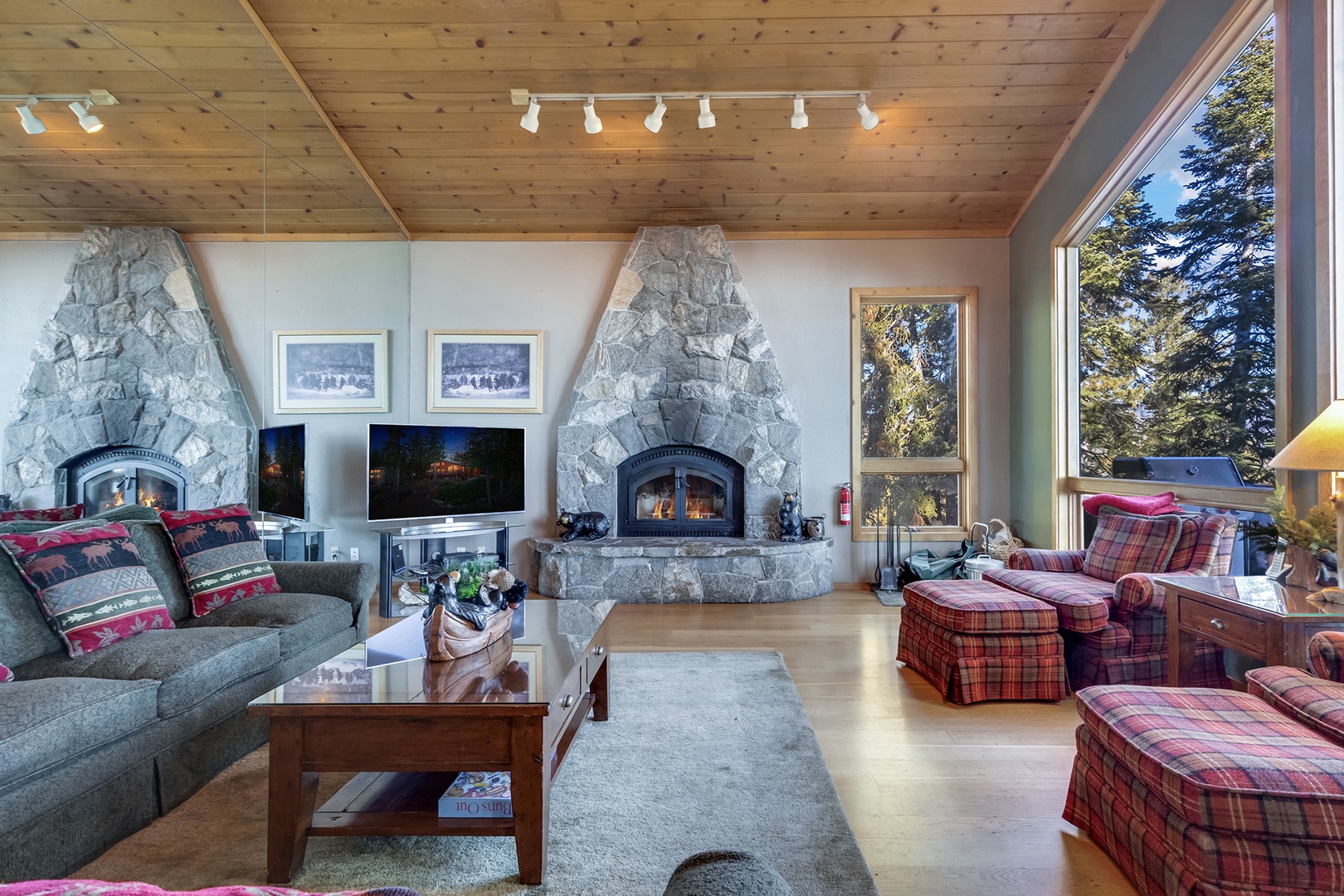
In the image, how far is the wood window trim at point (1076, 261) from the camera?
315 cm

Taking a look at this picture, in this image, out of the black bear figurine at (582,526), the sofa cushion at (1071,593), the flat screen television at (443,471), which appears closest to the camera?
the sofa cushion at (1071,593)

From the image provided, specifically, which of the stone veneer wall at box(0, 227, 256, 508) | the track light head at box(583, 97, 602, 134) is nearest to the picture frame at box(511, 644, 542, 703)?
the stone veneer wall at box(0, 227, 256, 508)

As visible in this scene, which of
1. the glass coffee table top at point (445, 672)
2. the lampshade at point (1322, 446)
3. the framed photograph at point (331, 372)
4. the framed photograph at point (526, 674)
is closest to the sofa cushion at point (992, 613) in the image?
the lampshade at point (1322, 446)

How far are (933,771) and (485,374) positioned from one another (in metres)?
4.32

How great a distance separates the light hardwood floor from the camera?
185cm

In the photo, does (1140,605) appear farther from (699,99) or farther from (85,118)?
(85,118)

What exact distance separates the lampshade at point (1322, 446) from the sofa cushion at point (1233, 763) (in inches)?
32.0

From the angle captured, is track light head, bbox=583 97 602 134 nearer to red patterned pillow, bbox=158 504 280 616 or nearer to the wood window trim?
red patterned pillow, bbox=158 504 280 616

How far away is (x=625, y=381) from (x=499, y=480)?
1200 millimetres

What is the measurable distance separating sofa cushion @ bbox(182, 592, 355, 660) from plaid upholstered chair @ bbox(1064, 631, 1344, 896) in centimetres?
270

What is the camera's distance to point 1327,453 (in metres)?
2.20

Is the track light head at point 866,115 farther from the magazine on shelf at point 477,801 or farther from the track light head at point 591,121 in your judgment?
the magazine on shelf at point 477,801

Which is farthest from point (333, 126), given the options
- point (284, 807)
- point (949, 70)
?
point (284, 807)

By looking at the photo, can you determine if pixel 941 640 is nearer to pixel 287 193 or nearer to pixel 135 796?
pixel 135 796
